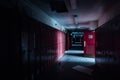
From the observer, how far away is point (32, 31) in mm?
3756

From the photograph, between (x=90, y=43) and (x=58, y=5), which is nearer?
(x=58, y=5)

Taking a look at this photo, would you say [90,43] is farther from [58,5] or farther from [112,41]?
[112,41]

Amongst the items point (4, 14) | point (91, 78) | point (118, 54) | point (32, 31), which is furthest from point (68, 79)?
point (4, 14)

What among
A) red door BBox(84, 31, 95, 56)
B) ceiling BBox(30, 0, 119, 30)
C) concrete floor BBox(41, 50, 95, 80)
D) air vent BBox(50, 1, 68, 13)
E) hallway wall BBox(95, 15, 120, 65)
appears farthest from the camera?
red door BBox(84, 31, 95, 56)

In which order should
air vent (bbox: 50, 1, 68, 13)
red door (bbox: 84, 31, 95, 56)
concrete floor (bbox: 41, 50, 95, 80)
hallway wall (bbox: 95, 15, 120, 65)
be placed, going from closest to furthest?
1. hallway wall (bbox: 95, 15, 120, 65)
2. air vent (bbox: 50, 1, 68, 13)
3. concrete floor (bbox: 41, 50, 95, 80)
4. red door (bbox: 84, 31, 95, 56)

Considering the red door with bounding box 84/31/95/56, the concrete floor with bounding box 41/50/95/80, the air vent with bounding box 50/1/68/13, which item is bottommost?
the concrete floor with bounding box 41/50/95/80

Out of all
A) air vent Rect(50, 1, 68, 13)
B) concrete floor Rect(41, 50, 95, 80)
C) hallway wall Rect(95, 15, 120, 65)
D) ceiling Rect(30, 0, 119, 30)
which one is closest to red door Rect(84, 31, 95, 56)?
ceiling Rect(30, 0, 119, 30)

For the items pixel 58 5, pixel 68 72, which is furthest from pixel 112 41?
pixel 68 72

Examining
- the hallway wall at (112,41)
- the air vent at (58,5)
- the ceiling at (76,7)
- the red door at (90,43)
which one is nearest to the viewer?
the hallway wall at (112,41)

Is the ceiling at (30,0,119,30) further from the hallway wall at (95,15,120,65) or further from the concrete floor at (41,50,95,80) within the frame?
the concrete floor at (41,50,95,80)

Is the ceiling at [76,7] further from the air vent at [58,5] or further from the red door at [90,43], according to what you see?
the red door at [90,43]

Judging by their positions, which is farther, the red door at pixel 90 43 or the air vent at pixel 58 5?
the red door at pixel 90 43

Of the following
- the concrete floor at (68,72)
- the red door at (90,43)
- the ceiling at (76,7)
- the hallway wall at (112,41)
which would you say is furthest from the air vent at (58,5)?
the red door at (90,43)

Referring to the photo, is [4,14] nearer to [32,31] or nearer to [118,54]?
[32,31]
